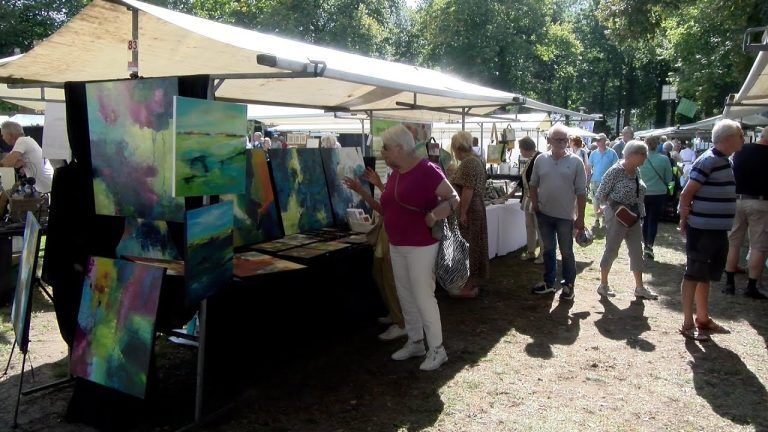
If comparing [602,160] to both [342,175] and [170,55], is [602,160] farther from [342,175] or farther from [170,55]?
[170,55]

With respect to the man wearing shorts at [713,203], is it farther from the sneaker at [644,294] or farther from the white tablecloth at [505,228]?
the white tablecloth at [505,228]

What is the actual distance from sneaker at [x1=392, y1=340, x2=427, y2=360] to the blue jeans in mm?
2093

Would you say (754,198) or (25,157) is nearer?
(754,198)

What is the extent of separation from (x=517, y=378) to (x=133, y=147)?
2863 millimetres

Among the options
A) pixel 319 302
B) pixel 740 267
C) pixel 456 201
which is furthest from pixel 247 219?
pixel 740 267

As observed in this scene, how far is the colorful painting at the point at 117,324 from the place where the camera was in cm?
293

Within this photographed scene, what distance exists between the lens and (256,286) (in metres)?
3.54

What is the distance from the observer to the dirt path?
3354 mm

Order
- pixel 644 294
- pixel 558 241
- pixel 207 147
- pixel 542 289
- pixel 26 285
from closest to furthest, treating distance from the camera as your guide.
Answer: pixel 207 147 < pixel 26 285 < pixel 558 241 < pixel 644 294 < pixel 542 289

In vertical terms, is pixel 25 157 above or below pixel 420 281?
above

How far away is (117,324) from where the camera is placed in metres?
3.04

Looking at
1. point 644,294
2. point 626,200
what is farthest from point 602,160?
point 626,200

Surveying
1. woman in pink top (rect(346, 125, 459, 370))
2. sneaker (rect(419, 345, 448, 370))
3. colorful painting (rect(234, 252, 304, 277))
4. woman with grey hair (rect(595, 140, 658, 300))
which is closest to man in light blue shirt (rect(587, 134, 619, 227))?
woman with grey hair (rect(595, 140, 658, 300))

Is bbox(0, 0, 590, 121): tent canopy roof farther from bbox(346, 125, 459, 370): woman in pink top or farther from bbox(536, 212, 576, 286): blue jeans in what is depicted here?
bbox(536, 212, 576, 286): blue jeans
